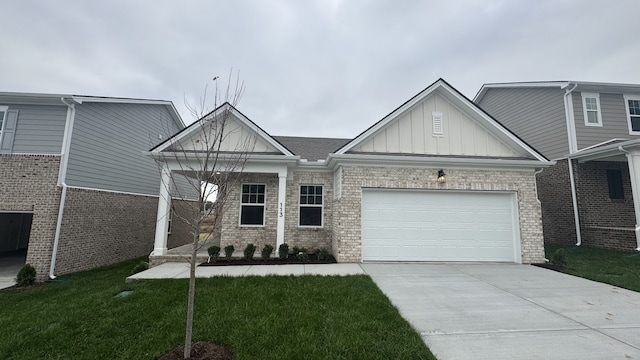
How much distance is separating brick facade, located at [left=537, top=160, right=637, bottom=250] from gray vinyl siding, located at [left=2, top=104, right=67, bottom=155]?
19.7m

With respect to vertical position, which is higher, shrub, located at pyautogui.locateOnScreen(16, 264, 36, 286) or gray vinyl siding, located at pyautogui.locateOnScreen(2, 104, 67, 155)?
gray vinyl siding, located at pyautogui.locateOnScreen(2, 104, 67, 155)

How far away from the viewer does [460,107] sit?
30.2ft

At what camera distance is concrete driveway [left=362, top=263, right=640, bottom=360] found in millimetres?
3342

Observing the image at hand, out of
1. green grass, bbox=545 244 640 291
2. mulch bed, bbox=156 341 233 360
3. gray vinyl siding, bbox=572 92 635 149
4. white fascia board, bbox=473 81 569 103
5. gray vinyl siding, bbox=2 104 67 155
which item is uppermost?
white fascia board, bbox=473 81 569 103

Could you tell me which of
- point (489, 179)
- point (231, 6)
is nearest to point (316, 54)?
point (231, 6)

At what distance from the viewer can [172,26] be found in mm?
9773

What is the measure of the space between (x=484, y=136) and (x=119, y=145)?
14.0m

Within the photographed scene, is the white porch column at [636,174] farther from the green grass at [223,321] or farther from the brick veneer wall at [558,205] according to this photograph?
the green grass at [223,321]

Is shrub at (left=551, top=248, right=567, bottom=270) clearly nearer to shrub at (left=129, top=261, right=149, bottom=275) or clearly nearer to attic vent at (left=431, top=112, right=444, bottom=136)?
attic vent at (left=431, top=112, right=444, bottom=136)

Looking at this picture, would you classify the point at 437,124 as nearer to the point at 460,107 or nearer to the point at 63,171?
the point at 460,107

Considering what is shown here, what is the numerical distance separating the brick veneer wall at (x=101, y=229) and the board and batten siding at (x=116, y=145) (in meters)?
0.47

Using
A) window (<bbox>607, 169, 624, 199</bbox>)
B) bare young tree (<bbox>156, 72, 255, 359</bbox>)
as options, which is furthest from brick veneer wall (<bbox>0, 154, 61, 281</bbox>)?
window (<bbox>607, 169, 624, 199</bbox>)

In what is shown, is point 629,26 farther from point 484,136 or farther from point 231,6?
point 231,6

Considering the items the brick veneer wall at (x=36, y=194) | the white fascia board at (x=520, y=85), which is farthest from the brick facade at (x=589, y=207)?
the brick veneer wall at (x=36, y=194)
